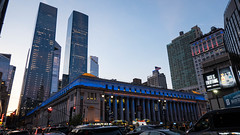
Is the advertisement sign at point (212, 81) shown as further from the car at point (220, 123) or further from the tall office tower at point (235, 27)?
the car at point (220, 123)

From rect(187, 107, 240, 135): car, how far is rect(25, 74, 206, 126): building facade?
37892mm

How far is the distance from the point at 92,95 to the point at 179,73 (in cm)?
12721

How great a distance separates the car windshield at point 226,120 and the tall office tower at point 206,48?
4990 inches

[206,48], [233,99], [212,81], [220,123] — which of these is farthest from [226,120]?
[206,48]

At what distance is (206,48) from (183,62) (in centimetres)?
3712

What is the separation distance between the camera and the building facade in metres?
64.1

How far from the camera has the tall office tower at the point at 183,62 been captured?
158 metres

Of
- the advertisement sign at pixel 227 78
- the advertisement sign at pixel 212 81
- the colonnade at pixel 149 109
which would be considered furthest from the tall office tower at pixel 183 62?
the advertisement sign at pixel 227 78

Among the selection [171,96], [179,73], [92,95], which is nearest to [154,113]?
[171,96]

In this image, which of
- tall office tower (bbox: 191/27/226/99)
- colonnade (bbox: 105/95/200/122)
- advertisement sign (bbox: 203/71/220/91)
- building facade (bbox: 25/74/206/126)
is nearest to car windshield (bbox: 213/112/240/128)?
advertisement sign (bbox: 203/71/220/91)

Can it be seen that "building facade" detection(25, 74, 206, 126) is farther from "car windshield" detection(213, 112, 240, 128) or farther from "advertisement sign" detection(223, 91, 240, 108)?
"car windshield" detection(213, 112, 240, 128)

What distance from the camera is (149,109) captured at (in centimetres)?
8362

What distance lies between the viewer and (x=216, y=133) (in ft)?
25.6

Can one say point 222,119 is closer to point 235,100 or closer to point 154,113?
point 235,100
